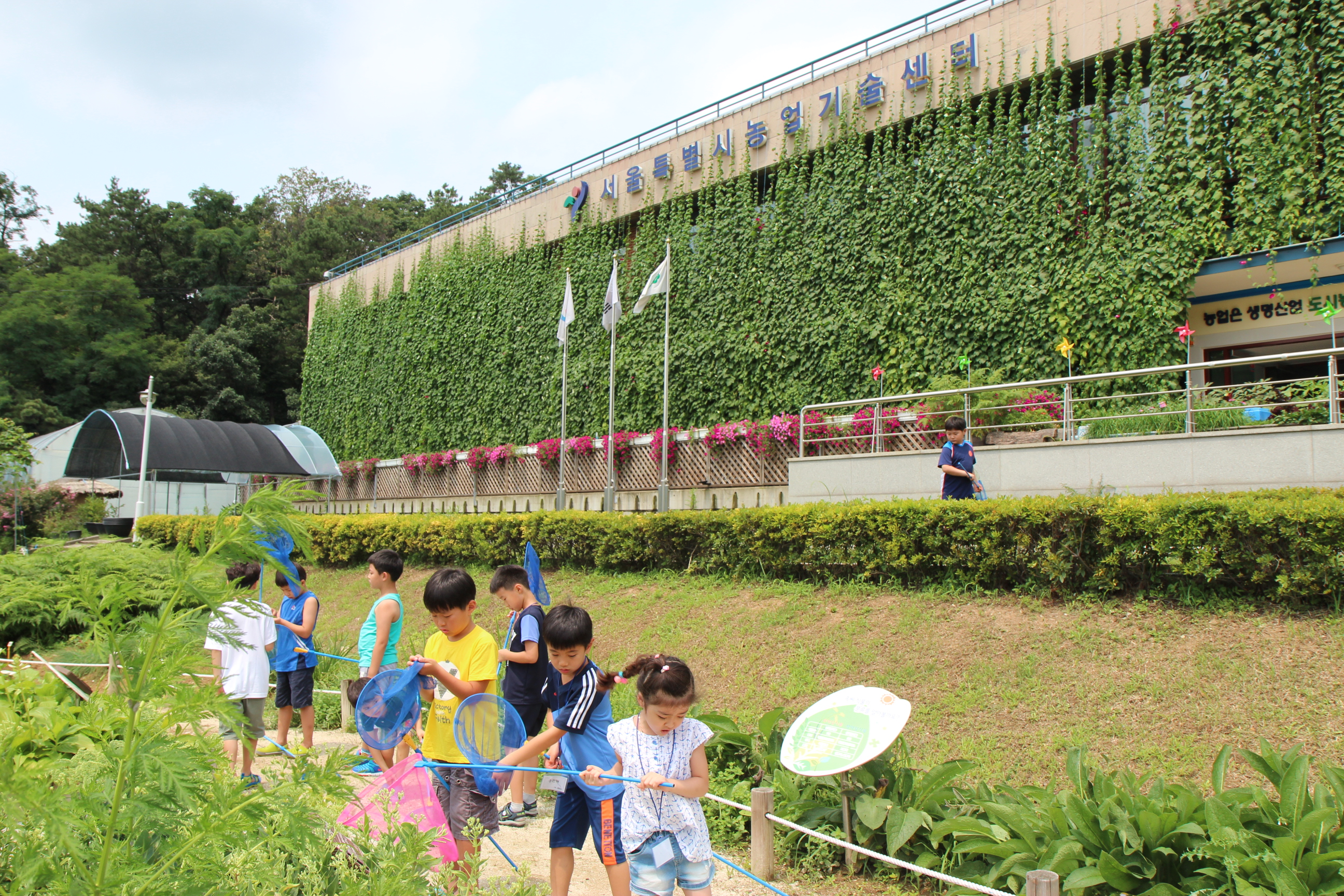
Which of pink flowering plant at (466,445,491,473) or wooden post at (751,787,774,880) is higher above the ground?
pink flowering plant at (466,445,491,473)

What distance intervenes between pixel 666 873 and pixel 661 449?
1372cm

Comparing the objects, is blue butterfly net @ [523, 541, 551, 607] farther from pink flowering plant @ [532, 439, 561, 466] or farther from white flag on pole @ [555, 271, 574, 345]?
pink flowering plant @ [532, 439, 561, 466]

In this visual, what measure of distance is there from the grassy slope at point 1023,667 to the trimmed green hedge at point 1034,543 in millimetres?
280

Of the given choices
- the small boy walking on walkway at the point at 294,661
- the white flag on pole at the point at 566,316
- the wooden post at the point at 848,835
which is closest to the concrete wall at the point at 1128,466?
Result: the wooden post at the point at 848,835

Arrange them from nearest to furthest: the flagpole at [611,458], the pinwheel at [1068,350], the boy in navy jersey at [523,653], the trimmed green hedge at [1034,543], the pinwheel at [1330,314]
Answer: the boy in navy jersey at [523,653], the trimmed green hedge at [1034,543], the pinwheel at [1330,314], the pinwheel at [1068,350], the flagpole at [611,458]

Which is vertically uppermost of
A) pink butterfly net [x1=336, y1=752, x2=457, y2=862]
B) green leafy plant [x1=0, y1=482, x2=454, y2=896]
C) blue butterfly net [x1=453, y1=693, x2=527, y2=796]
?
green leafy plant [x1=0, y1=482, x2=454, y2=896]

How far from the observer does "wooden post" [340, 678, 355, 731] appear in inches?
276

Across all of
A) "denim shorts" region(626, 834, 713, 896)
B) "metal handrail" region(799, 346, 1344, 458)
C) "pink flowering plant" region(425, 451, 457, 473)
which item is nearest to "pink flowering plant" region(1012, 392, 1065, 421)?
"metal handrail" region(799, 346, 1344, 458)

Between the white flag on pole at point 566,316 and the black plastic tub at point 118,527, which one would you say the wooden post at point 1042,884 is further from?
the black plastic tub at point 118,527

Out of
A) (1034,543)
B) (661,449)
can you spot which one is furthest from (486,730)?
(661,449)

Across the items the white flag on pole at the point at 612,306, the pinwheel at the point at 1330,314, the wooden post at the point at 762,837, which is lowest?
the wooden post at the point at 762,837

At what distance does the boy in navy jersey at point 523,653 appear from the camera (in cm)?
450

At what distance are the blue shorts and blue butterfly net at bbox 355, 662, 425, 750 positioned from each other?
72 centimetres

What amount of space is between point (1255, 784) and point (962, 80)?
1262 centimetres
